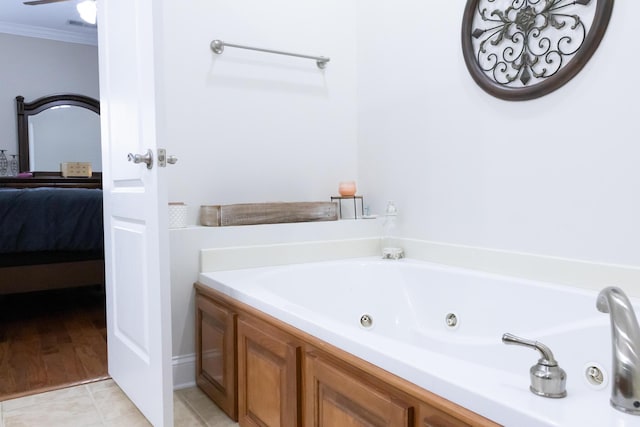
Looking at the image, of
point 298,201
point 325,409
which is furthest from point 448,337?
point 298,201

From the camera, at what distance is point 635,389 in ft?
2.74

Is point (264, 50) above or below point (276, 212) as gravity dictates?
above

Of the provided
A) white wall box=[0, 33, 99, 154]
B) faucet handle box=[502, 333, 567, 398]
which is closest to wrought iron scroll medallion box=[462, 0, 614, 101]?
faucet handle box=[502, 333, 567, 398]

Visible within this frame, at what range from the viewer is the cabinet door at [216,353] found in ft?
6.05

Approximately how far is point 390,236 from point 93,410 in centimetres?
161

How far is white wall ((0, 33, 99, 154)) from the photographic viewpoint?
507cm

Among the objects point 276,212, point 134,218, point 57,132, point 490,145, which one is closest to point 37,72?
point 57,132

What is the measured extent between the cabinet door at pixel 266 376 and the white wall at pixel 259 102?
0.93 meters

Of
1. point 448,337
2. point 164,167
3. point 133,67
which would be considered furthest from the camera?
point 448,337

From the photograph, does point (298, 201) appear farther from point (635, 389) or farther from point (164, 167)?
point (635, 389)

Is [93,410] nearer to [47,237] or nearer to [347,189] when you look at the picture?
[47,237]

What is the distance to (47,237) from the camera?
118 inches

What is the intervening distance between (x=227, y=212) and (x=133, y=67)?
2.57 ft

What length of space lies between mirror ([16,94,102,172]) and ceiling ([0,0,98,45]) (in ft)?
2.20
